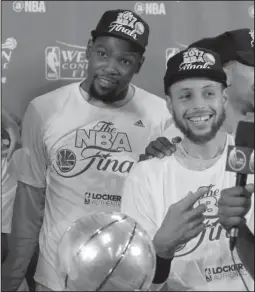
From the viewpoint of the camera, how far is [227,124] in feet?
5.05

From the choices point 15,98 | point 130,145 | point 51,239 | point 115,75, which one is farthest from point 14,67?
point 51,239

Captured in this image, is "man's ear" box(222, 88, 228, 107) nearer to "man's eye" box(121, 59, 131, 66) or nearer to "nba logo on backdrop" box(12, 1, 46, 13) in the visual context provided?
"man's eye" box(121, 59, 131, 66)

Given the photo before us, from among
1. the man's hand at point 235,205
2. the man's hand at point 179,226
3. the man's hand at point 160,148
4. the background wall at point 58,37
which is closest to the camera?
the man's hand at point 235,205

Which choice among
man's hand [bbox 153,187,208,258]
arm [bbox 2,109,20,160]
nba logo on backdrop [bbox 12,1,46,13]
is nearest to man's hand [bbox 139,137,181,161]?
man's hand [bbox 153,187,208,258]

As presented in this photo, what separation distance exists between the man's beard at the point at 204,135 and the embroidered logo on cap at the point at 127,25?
276 millimetres

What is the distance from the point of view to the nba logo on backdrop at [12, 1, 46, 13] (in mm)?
1688

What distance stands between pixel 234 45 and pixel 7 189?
2.52ft

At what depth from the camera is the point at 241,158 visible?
133 cm

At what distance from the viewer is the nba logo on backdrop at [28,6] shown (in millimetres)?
1688

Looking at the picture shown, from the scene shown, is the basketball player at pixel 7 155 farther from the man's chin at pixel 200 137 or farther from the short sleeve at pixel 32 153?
the man's chin at pixel 200 137

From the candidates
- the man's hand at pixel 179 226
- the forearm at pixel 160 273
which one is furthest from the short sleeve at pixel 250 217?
the forearm at pixel 160 273

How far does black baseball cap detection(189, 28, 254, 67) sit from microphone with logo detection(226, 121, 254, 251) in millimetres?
279

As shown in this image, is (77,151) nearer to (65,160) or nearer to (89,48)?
(65,160)

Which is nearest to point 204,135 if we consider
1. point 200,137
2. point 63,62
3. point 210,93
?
point 200,137
